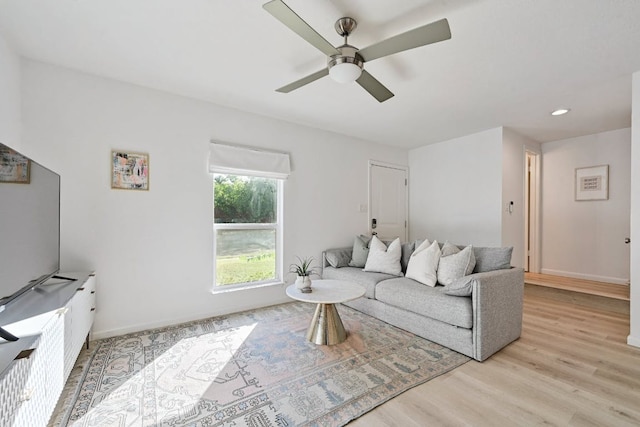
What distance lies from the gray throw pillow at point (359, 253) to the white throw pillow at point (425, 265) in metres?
0.77

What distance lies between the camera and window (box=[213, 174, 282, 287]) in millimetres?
3215

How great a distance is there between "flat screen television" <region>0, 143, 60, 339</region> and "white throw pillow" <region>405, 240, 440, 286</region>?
291 cm

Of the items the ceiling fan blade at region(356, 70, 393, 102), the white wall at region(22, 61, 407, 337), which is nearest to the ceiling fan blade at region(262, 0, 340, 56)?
the ceiling fan blade at region(356, 70, 393, 102)

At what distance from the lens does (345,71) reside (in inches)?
70.7

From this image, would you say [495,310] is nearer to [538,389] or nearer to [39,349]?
[538,389]

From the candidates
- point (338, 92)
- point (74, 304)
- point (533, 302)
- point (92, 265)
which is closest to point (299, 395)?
point (74, 304)

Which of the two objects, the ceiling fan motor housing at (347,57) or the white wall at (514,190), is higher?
the ceiling fan motor housing at (347,57)

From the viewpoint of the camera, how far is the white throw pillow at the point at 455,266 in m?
2.67

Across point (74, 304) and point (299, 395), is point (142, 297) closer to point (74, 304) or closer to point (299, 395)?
point (74, 304)

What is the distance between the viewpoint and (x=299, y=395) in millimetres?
1771

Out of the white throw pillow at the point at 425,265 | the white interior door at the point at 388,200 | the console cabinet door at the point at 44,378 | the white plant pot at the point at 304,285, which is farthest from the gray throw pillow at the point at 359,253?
the console cabinet door at the point at 44,378

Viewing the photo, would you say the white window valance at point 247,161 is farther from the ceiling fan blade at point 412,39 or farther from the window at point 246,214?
the ceiling fan blade at point 412,39

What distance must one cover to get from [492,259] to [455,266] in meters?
0.36

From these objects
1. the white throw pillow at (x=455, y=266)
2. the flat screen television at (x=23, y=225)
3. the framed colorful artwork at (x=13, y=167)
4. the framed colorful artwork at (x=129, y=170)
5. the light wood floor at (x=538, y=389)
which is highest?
the framed colorful artwork at (x=129, y=170)
